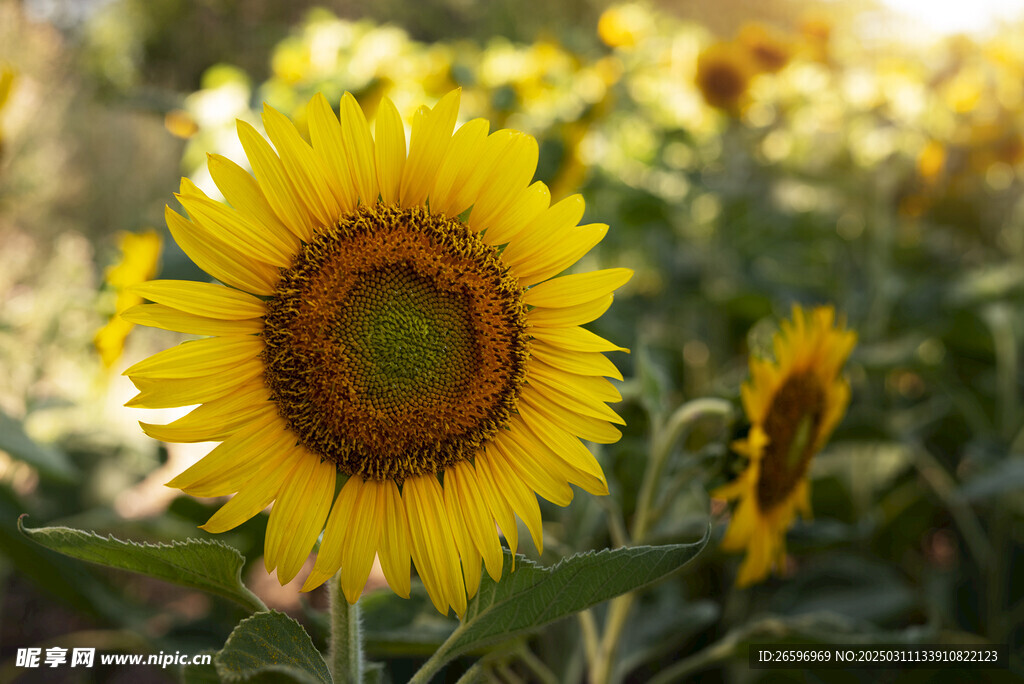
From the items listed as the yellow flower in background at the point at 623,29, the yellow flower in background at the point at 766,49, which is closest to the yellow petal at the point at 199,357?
the yellow flower in background at the point at 766,49

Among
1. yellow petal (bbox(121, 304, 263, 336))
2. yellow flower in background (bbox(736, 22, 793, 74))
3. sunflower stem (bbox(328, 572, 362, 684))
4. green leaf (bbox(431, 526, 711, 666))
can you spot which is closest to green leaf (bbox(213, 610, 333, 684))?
sunflower stem (bbox(328, 572, 362, 684))

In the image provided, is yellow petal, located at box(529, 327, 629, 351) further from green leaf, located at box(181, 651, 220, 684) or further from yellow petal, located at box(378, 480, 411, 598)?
green leaf, located at box(181, 651, 220, 684)

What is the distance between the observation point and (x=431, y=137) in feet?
2.29

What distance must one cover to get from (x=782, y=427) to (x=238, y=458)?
2.48 ft

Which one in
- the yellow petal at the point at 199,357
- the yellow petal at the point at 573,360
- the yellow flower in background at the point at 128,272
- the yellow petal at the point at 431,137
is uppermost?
the yellow flower in background at the point at 128,272

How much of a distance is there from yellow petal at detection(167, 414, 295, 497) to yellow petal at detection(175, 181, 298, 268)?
6.1 inches

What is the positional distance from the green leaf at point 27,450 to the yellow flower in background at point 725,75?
2.52 metres

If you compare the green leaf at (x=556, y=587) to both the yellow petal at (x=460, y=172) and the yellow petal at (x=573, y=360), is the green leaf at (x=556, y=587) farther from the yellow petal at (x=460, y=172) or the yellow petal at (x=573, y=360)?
the yellow petal at (x=460, y=172)

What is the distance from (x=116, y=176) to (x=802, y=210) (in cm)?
485

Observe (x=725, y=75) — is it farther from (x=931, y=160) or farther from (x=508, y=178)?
(x=508, y=178)

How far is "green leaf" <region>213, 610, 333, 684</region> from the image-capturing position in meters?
0.57

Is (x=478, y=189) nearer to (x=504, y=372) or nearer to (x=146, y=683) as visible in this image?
(x=504, y=372)

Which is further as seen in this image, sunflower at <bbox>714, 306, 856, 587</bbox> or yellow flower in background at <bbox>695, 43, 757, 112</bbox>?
yellow flower in background at <bbox>695, 43, 757, 112</bbox>

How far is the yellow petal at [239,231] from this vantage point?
25.6 inches
